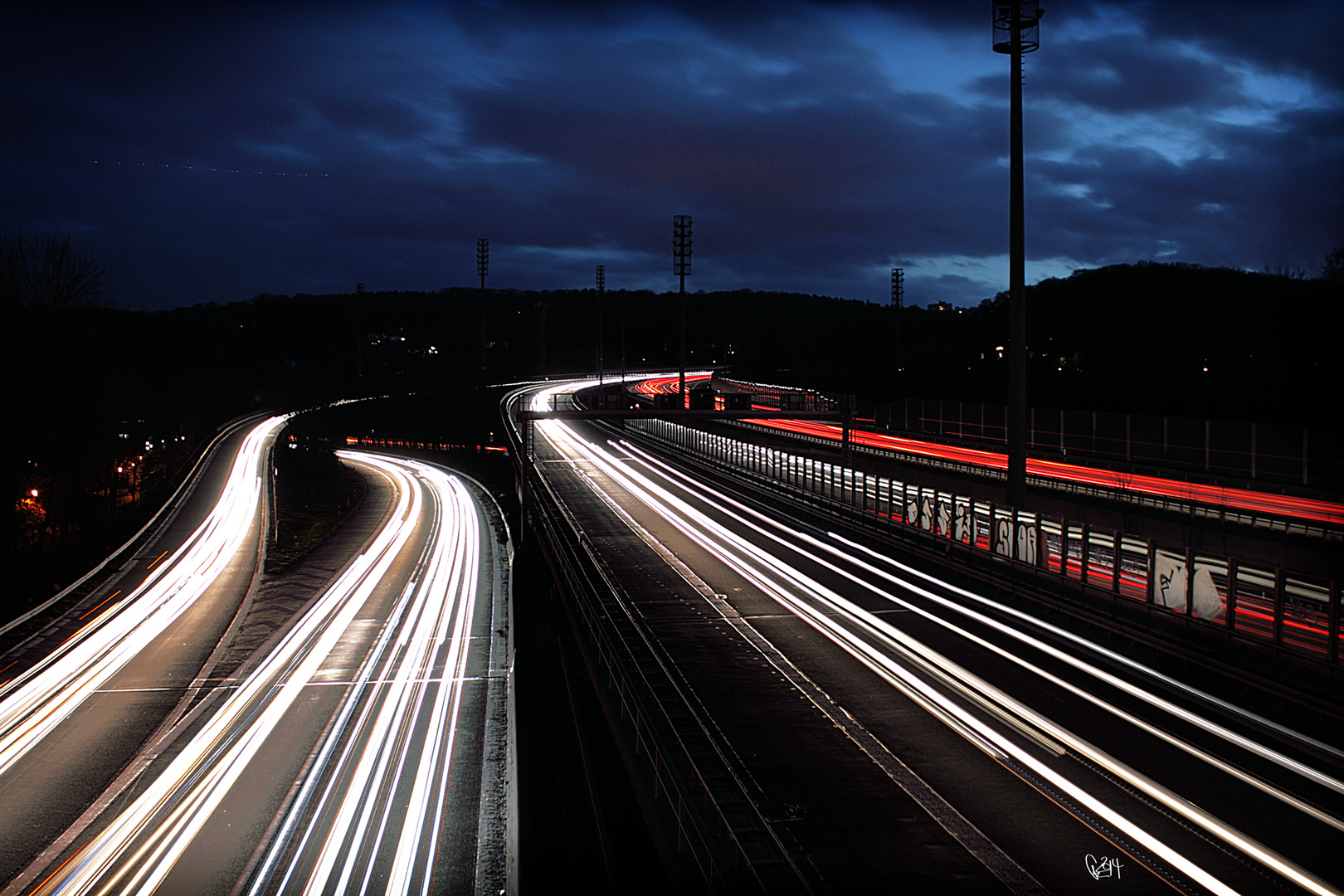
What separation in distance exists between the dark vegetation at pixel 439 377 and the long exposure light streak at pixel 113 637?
113 inches

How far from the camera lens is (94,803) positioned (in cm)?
1158

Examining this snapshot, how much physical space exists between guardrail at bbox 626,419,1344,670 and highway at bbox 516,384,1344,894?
53.9 inches

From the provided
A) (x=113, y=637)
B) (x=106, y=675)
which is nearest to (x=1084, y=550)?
(x=106, y=675)

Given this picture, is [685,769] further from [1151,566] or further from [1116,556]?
[1116,556]

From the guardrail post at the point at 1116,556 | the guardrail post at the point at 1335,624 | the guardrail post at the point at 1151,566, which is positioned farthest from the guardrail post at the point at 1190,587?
the guardrail post at the point at 1335,624

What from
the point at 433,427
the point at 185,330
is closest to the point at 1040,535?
the point at 433,427

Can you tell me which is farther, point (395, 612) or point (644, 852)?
point (395, 612)

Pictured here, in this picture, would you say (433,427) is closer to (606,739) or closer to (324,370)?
(324,370)

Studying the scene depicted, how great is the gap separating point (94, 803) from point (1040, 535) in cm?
1824

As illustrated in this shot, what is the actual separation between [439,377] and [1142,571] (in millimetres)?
105293

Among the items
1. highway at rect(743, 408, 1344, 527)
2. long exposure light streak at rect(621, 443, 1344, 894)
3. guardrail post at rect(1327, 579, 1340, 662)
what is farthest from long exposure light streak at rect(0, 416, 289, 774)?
highway at rect(743, 408, 1344, 527)

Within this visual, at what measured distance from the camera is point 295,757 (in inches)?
517

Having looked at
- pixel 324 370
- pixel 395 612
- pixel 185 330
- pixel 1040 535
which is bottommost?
pixel 395 612

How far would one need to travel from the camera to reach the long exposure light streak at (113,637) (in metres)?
15.0
